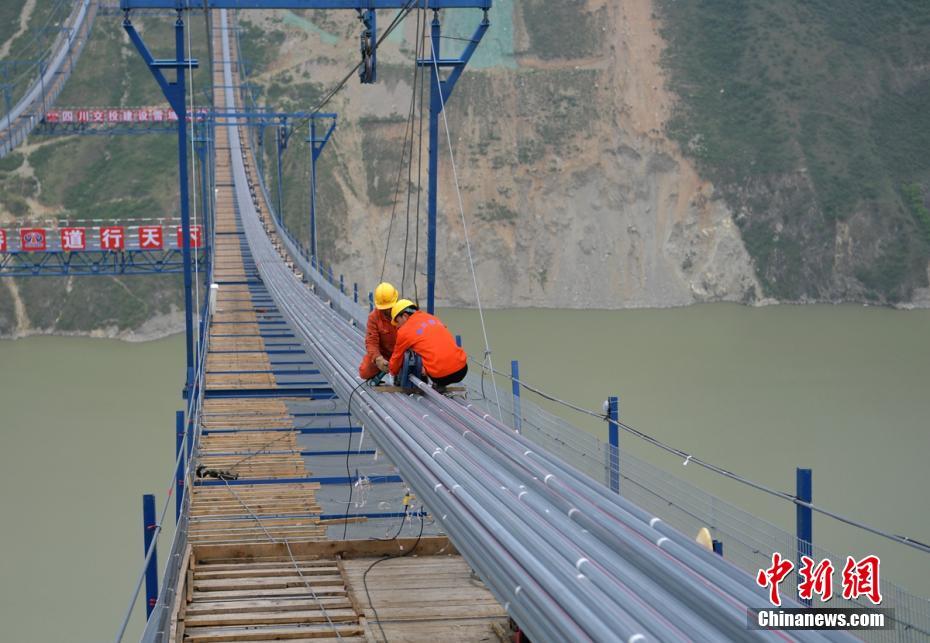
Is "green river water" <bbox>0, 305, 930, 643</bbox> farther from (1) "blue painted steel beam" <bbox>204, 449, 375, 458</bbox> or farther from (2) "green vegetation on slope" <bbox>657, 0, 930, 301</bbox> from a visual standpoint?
(1) "blue painted steel beam" <bbox>204, 449, 375, 458</bbox>

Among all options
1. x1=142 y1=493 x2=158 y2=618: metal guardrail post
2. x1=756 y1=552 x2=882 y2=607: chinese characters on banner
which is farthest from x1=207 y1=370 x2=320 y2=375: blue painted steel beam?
x1=756 y1=552 x2=882 y2=607: chinese characters on banner

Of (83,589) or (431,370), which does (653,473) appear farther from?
(83,589)

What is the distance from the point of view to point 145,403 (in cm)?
3381

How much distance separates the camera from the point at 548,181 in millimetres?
52094

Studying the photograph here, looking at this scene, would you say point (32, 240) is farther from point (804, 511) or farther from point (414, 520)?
point (804, 511)

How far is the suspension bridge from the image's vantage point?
18.8 feet

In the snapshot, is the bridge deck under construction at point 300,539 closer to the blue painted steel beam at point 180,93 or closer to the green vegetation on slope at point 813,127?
the blue painted steel beam at point 180,93

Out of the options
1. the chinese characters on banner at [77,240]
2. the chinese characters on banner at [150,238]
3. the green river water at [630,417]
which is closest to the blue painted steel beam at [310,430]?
the green river water at [630,417]

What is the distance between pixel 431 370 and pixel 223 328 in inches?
479

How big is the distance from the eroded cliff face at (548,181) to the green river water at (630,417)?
2.04 meters

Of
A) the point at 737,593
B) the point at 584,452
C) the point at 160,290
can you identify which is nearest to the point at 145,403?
the point at 160,290

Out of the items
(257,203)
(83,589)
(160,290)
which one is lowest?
(83,589)

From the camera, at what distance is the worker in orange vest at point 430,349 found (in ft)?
34.2

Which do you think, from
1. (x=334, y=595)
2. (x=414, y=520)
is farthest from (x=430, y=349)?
(x=414, y=520)
